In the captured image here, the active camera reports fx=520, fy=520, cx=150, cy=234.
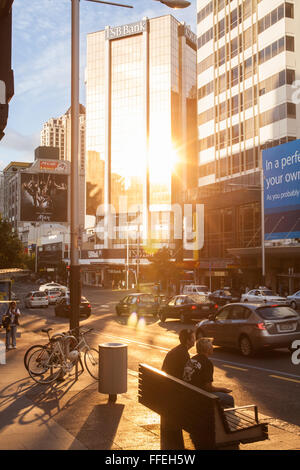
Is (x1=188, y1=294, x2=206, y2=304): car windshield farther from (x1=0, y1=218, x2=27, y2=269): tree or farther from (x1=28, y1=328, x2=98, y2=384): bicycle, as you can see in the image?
(x1=28, y1=328, x2=98, y2=384): bicycle

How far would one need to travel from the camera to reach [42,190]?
1898cm

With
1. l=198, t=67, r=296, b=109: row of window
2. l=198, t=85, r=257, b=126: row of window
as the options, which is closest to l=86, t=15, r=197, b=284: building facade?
l=198, t=85, r=257, b=126: row of window

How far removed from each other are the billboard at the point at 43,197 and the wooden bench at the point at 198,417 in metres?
12.6

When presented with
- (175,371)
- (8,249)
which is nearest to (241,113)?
(8,249)

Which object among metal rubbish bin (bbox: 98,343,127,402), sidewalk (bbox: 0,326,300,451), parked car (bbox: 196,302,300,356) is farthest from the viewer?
parked car (bbox: 196,302,300,356)

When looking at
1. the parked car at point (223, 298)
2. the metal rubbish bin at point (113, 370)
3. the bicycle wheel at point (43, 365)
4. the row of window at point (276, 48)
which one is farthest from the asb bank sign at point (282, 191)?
the metal rubbish bin at point (113, 370)

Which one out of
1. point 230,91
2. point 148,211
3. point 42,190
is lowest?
point 42,190

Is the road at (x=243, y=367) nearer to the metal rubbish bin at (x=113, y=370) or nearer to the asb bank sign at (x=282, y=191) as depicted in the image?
the metal rubbish bin at (x=113, y=370)

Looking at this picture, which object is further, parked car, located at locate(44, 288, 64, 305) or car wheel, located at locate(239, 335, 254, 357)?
parked car, located at locate(44, 288, 64, 305)

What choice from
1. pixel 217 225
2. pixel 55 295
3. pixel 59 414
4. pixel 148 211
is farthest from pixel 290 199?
pixel 148 211

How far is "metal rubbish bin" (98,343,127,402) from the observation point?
30.6ft

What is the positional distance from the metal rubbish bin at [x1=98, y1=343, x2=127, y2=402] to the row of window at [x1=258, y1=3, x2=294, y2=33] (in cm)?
5377
